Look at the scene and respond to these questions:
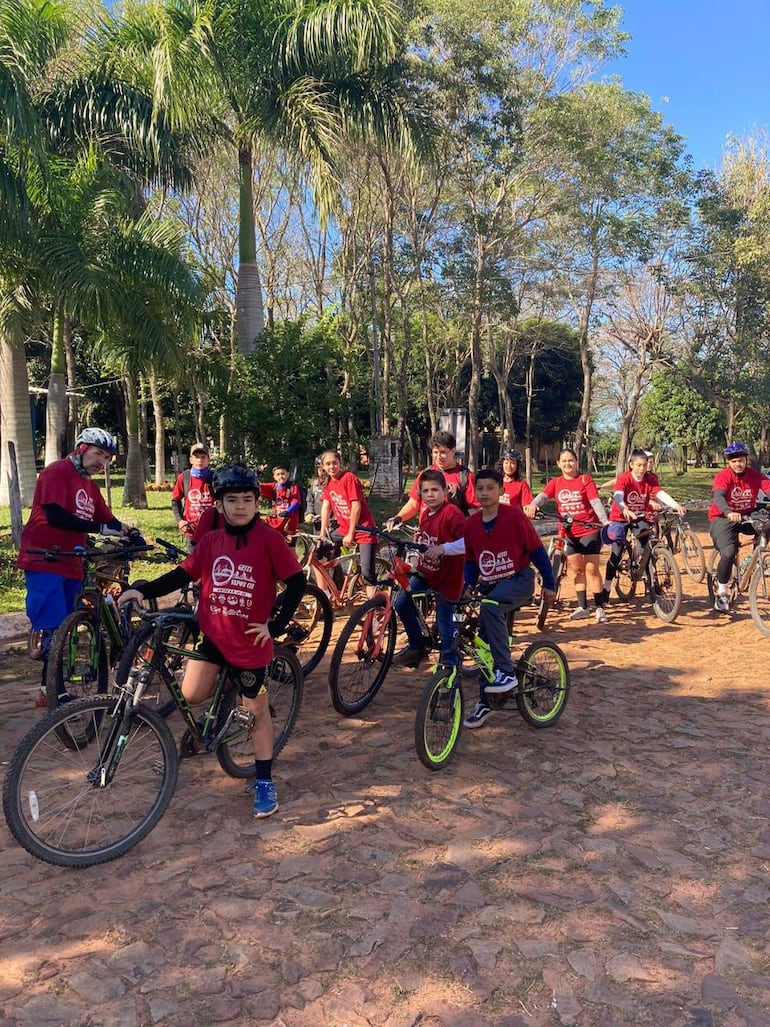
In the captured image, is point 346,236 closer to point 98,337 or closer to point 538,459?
point 98,337

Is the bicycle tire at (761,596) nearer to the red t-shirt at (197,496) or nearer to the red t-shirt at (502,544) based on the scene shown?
the red t-shirt at (502,544)

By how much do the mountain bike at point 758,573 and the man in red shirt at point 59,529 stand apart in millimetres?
6293

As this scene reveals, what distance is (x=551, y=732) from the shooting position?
5.51 m

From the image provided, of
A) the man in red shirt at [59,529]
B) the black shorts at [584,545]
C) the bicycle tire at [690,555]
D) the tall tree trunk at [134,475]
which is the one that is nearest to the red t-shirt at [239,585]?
the man in red shirt at [59,529]

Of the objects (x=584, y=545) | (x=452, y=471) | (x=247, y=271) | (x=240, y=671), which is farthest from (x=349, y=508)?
(x=247, y=271)

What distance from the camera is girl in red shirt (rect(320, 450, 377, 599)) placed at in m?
8.13

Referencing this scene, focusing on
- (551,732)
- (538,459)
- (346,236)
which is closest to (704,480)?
(538,459)

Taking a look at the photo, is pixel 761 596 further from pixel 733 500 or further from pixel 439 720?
pixel 439 720

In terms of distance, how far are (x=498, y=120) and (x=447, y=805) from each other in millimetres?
17127

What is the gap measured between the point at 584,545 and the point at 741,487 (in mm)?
1833

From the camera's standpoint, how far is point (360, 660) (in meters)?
5.77

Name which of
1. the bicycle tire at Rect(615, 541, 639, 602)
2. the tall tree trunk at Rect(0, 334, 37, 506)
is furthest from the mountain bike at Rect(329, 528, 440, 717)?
the tall tree trunk at Rect(0, 334, 37, 506)

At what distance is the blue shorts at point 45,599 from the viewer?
544cm

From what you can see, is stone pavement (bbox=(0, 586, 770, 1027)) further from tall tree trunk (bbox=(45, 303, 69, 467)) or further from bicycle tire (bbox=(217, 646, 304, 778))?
tall tree trunk (bbox=(45, 303, 69, 467))
